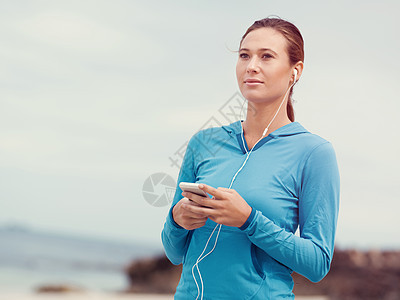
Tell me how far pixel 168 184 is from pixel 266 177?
39cm

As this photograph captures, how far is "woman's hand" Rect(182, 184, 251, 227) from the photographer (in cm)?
121

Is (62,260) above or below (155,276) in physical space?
below

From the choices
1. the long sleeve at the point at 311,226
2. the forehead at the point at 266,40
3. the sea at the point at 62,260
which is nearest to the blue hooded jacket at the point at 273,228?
the long sleeve at the point at 311,226

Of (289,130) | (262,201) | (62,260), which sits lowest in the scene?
(62,260)

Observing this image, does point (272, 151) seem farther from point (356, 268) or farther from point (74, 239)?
point (74, 239)

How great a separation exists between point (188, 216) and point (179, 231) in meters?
0.12

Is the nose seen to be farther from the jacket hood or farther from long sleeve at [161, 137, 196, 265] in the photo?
long sleeve at [161, 137, 196, 265]

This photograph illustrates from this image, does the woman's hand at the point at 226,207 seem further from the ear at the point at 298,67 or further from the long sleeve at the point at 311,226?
the ear at the point at 298,67

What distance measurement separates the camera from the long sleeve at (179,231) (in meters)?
1.43

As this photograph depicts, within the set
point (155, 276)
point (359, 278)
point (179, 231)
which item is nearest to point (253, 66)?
point (179, 231)

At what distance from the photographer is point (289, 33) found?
1446mm

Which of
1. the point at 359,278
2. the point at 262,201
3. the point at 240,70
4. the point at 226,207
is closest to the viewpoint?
the point at 226,207

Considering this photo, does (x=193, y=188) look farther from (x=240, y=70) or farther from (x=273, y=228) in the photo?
(x=240, y=70)

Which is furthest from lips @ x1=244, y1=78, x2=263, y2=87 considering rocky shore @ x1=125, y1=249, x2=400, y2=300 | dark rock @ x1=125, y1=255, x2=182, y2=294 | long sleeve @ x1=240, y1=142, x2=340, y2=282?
dark rock @ x1=125, y1=255, x2=182, y2=294
